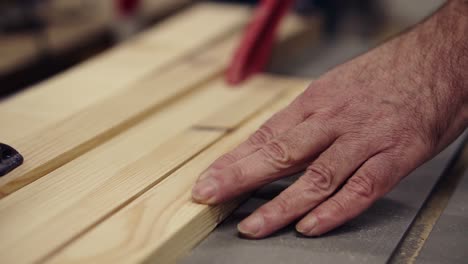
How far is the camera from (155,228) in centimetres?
90

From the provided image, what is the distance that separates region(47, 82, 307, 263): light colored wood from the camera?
33.3 inches

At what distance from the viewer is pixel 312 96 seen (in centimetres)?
108

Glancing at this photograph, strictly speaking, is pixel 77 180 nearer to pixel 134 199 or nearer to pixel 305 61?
pixel 134 199

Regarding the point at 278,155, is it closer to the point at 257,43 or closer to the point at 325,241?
the point at 325,241

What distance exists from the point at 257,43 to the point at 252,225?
712 mm

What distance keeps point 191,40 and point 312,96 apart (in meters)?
0.77

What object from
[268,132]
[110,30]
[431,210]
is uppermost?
[268,132]

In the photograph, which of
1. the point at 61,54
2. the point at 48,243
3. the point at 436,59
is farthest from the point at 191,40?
the point at 48,243

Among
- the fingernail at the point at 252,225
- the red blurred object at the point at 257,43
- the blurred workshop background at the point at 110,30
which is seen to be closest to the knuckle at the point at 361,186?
the fingernail at the point at 252,225

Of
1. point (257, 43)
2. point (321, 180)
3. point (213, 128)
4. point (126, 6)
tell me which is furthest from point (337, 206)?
point (126, 6)

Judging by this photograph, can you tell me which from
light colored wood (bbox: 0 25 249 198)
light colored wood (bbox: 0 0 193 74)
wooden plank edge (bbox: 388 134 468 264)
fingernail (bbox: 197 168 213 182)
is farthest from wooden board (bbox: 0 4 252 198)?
light colored wood (bbox: 0 0 193 74)

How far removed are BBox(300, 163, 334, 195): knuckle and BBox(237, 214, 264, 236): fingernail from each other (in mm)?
87

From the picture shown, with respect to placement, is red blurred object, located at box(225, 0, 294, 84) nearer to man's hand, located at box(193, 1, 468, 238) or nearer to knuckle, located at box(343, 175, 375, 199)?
man's hand, located at box(193, 1, 468, 238)

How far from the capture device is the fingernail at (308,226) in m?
0.93
